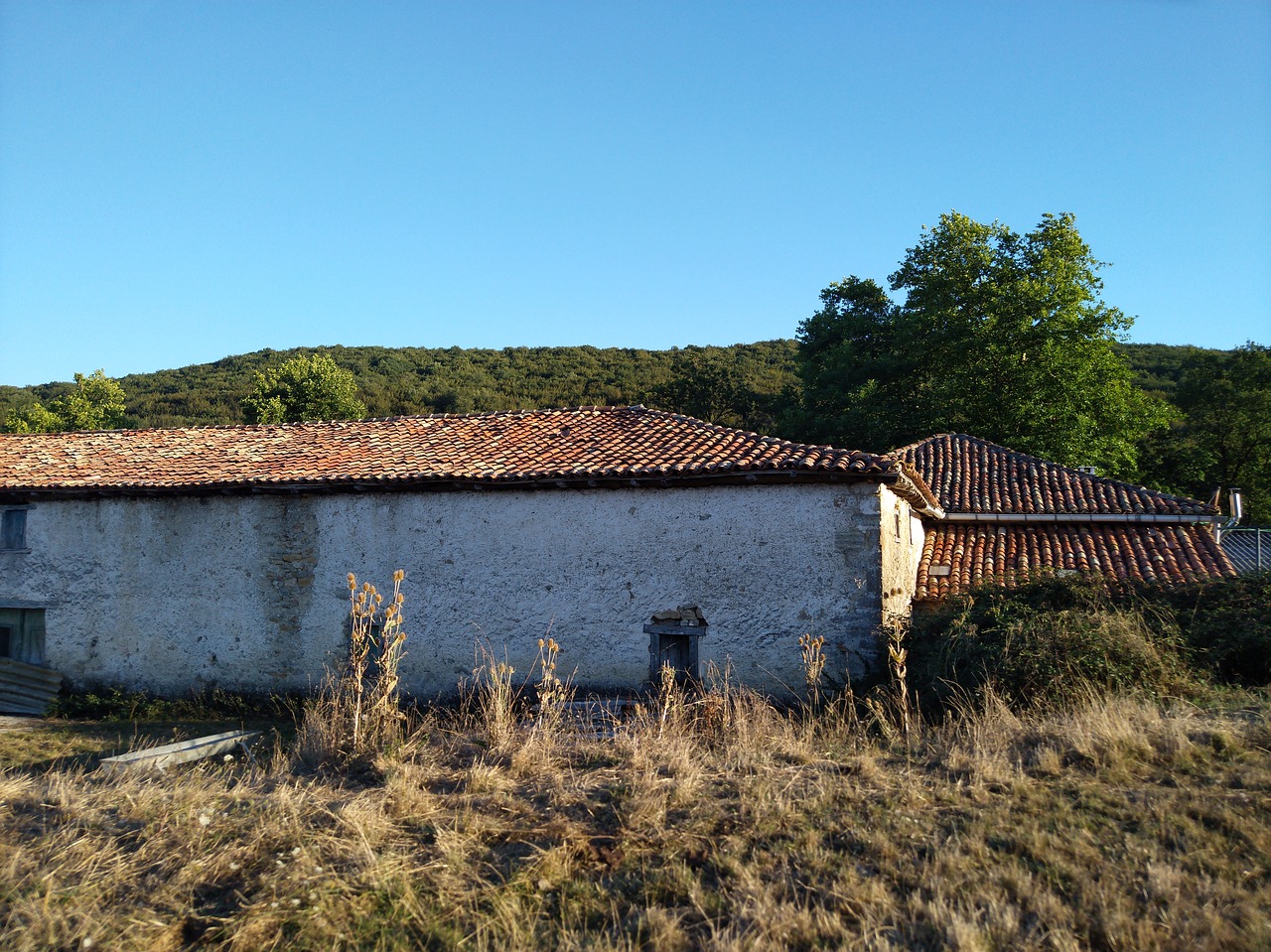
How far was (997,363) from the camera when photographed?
23516mm

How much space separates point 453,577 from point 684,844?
751 cm

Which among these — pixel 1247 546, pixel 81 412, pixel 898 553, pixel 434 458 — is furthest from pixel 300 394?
pixel 1247 546

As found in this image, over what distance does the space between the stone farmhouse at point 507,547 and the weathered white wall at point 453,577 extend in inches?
1.1

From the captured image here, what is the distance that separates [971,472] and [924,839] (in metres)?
13.7

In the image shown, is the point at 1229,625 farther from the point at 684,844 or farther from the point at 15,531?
the point at 15,531

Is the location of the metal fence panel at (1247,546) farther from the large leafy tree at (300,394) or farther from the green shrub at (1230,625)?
the large leafy tree at (300,394)

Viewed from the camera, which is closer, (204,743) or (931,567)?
(204,743)

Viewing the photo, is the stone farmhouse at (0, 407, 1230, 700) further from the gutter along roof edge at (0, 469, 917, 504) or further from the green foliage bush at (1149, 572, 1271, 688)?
the green foliage bush at (1149, 572, 1271, 688)

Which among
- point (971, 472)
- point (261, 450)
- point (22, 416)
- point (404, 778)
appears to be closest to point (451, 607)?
point (261, 450)

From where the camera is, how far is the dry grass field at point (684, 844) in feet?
13.8

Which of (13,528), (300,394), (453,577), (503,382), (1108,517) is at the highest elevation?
(503,382)

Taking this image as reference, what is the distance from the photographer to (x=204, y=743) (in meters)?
8.79

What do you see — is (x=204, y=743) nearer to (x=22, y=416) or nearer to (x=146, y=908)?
(x=146, y=908)

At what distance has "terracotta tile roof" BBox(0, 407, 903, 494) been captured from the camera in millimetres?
11219
